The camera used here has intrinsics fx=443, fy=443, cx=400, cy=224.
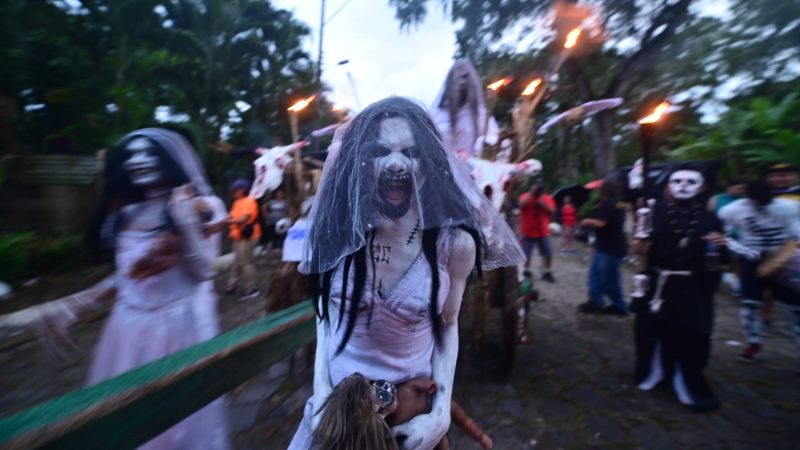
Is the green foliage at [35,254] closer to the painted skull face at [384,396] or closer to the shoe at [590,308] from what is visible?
the painted skull face at [384,396]

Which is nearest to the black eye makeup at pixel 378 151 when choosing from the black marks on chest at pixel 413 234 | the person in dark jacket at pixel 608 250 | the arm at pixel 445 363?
the black marks on chest at pixel 413 234

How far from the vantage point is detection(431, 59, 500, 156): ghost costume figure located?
4316mm

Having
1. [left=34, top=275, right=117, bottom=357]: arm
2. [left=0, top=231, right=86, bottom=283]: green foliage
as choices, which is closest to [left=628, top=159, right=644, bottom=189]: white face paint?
[left=34, top=275, right=117, bottom=357]: arm

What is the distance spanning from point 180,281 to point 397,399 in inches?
62.2

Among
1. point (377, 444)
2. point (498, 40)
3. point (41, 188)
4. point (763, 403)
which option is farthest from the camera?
point (498, 40)

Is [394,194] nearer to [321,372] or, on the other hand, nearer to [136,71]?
[321,372]

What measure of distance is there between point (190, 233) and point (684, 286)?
3751 mm

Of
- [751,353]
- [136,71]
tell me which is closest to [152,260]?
[751,353]

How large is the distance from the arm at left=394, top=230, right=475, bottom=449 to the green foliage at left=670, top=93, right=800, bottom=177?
26.6 ft

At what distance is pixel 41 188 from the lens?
30.1ft

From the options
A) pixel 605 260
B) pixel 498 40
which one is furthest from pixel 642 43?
pixel 605 260

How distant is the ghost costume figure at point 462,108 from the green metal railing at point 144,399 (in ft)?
9.53

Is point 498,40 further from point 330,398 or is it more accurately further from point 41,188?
point 330,398

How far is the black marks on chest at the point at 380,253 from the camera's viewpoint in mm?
1431
